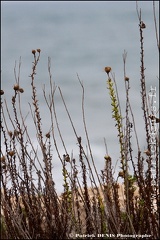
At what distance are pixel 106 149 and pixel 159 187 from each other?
449 millimetres

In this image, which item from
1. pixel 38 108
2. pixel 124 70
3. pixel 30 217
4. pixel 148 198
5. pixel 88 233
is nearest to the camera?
pixel 124 70

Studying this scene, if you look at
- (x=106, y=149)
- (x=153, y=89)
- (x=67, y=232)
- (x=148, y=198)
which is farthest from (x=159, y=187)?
(x=67, y=232)

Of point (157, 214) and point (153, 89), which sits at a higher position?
point (153, 89)

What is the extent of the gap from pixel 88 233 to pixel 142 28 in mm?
1916

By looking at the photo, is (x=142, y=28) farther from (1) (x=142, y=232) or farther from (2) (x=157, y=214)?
(1) (x=142, y=232)

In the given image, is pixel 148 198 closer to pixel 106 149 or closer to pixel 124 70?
pixel 106 149

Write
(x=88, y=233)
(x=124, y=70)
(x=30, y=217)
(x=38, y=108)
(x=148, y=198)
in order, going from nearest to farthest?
1. (x=124, y=70)
2. (x=148, y=198)
3. (x=38, y=108)
4. (x=30, y=217)
5. (x=88, y=233)

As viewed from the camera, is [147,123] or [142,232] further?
[142,232]

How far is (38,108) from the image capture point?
10.7 ft

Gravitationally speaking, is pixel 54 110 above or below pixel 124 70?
below

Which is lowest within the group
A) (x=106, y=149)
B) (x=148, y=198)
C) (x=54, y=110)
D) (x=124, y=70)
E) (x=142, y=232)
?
(x=142, y=232)

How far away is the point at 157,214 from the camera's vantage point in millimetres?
3094

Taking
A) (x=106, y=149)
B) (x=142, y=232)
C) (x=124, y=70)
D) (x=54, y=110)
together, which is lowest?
(x=142, y=232)

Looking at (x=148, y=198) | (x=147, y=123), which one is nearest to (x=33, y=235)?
(x=148, y=198)
